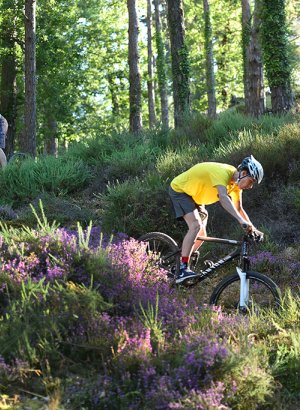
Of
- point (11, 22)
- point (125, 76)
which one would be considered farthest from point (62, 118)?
point (125, 76)

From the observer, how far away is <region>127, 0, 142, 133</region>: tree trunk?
18.5 m

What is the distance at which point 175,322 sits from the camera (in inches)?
170

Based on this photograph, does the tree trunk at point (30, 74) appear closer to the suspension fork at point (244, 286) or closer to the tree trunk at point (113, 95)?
the suspension fork at point (244, 286)

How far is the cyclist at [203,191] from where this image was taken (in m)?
5.65

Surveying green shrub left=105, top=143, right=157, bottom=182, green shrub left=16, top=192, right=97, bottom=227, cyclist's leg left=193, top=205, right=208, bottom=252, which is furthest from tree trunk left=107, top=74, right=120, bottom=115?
cyclist's leg left=193, top=205, right=208, bottom=252

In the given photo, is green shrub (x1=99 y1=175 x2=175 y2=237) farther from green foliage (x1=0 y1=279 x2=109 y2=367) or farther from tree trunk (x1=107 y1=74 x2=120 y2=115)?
tree trunk (x1=107 y1=74 x2=120 y2=115)

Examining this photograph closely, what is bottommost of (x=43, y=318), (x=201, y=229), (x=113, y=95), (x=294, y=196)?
(x=43, y=318)

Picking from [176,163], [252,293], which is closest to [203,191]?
[252,293]

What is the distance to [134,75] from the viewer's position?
18.5 metres

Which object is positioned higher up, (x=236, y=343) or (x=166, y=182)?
(x=166, y=182)

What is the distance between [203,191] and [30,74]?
12.1 metres

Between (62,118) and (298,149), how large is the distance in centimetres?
1751

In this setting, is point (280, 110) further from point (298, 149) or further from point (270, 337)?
point (270, 337)

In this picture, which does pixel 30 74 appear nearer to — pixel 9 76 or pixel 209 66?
pixel 9 76
